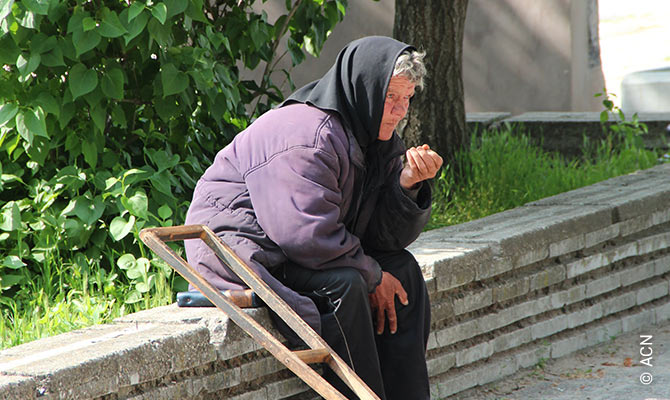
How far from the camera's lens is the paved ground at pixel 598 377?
4.07m

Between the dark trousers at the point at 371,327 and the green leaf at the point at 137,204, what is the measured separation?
0.80 metres

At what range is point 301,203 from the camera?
2.97 meters

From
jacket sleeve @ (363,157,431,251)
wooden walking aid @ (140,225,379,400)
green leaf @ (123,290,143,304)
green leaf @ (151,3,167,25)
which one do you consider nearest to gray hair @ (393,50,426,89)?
jacket sleeve @ (363,157,431,251)

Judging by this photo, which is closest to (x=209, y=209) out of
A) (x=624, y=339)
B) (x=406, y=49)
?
(x=406, y=49)

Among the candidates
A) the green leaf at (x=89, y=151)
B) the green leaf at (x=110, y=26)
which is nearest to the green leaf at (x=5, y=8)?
the green leaf at (x=110, y=26)

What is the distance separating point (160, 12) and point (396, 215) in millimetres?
1189

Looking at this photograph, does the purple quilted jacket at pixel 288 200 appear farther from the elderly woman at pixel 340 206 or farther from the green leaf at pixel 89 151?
the green leaf at pixel 89 151

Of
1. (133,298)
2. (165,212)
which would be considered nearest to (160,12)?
(165,212)

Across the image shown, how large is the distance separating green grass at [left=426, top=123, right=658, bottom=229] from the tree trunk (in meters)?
0.18

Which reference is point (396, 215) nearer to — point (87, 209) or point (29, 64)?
point (87, 209)

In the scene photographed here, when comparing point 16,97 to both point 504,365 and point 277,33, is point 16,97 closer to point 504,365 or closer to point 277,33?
point 277,33

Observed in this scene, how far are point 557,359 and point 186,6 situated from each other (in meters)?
2.47

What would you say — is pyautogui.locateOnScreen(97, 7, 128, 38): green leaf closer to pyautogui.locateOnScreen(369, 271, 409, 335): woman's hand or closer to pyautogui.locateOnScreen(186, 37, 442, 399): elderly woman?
pyautogui.locateOnScreen(186, 37, 442, 399): elderly woman

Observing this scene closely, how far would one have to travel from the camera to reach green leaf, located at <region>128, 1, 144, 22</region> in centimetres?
357
